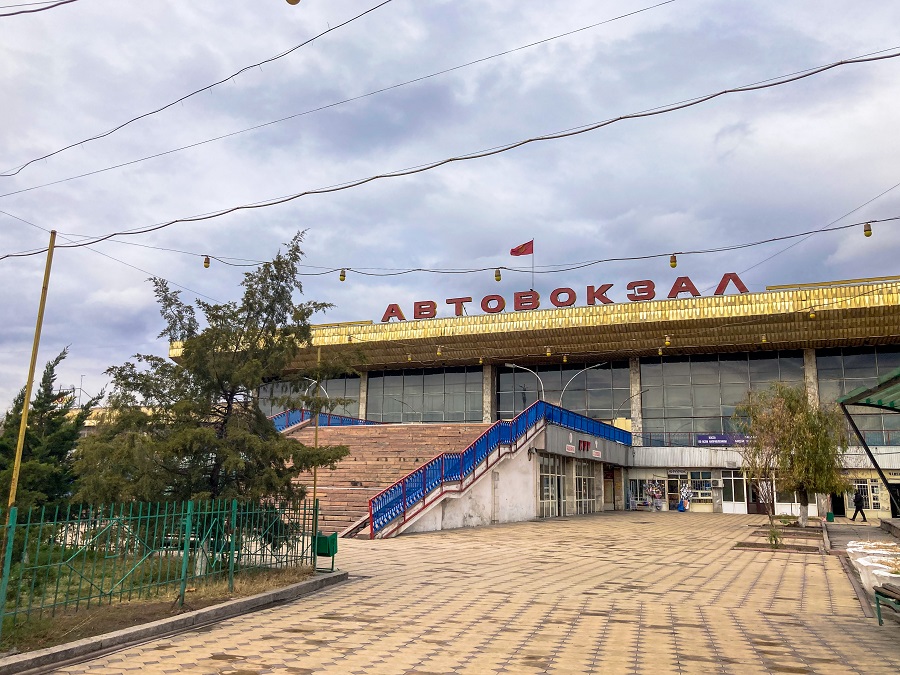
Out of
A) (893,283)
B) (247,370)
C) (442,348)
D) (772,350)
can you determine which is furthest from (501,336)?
(247,370)

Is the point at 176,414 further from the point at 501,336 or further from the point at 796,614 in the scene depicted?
the point at 501,336

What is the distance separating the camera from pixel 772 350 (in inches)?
Answer: 1708

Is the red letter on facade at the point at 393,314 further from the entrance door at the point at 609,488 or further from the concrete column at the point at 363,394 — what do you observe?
the entrance door at the point at 609,488

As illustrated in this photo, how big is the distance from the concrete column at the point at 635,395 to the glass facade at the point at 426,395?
10.1 m

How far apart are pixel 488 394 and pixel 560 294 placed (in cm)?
924

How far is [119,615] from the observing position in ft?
27.6

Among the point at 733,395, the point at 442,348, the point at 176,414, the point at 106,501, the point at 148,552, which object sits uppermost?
the point at 442,348

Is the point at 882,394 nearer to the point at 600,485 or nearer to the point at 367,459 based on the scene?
the point at 367,459

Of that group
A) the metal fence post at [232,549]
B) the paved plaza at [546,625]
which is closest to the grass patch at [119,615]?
the metal fence post at [232,549]

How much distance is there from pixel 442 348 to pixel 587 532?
21.5 m

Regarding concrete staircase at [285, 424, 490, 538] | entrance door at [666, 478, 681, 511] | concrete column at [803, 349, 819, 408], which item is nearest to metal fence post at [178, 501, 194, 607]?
concrete staircase at [285, 424, 490, 538]

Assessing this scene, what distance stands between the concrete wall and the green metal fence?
9.59 meters

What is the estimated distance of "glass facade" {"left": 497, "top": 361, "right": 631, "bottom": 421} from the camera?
4616 centimetres

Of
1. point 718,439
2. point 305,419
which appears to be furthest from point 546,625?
point 718,439
